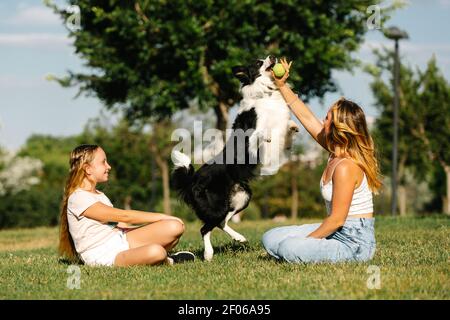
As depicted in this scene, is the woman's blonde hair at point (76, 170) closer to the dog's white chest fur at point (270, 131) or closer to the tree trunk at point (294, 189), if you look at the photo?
the dog's white chest fur at point (270, 131)

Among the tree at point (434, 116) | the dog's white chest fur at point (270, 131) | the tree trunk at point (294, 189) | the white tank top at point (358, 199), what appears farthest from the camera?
the tree trunk at point (294, 189)

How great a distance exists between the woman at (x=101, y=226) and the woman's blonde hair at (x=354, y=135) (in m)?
1.86

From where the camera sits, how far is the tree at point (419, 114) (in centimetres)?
2536

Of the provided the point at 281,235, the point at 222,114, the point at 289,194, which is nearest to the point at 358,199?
the point at 281,235

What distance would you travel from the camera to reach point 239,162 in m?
7.49

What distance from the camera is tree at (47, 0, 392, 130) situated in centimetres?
1612

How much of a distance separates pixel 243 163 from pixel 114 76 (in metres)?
10.7

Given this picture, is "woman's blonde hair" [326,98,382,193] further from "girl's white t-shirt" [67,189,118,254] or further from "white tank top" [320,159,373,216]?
"girl's white t-shirt" [67,189,118,254]

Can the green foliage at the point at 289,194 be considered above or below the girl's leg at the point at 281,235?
below

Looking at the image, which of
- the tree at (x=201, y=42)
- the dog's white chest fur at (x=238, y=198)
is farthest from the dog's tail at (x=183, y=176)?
the tree at (x=201, y=42)

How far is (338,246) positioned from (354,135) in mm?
1022

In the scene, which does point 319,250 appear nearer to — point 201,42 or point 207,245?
point 207,245

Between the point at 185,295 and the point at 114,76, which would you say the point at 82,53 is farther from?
the point at 185,295
